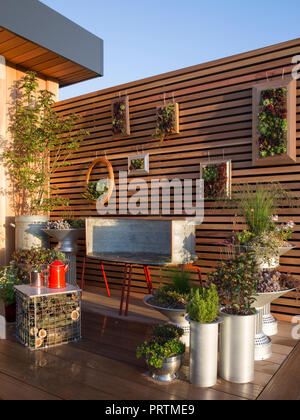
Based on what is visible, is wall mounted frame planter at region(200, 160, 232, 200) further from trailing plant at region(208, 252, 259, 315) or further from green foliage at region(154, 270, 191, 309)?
trailing plant at region(208, 252, 259, 315)

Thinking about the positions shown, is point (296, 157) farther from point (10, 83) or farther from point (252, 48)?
point (10, 83)

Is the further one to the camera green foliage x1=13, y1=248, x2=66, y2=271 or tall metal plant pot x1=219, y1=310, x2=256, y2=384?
green foliage x1=13, y1=248, x2=66, y2=271

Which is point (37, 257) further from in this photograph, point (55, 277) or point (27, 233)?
point (55, 277)

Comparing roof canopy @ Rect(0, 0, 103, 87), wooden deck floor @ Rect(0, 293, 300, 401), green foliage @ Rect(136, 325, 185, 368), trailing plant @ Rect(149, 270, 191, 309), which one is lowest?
wooden deck floor @ Rect(0, 293, 300, 401)

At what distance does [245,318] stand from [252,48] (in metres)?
3.33

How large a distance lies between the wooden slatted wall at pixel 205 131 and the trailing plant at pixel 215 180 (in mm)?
136

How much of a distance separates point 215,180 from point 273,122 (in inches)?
37.9

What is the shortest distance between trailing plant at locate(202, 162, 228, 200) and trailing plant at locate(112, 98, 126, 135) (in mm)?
1552

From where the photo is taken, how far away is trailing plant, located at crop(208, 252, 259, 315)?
8.47ft

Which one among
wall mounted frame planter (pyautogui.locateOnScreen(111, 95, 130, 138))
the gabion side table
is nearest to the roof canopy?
wall mounted frame planter (pyautogui.locateOnScreen(111, 95, 130, 138))

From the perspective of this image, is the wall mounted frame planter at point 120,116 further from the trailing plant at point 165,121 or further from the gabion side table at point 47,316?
the gabion side table at point 47,316

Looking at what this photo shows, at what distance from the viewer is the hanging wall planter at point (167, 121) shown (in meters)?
4.86

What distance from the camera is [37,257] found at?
495cm
